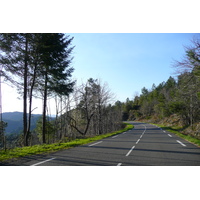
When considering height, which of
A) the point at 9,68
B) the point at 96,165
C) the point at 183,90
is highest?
the point at 9,68

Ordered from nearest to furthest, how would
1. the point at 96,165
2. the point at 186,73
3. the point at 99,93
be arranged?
the point at 96,165
the point at 186,73
the point at 99,93

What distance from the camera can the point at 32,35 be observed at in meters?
15.9

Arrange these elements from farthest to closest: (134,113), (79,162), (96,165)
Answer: (134,113) → (79,162) → (96,165)

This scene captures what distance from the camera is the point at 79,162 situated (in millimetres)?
7086

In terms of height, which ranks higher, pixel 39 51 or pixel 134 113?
pixel 39 51

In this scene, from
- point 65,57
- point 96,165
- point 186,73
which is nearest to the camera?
point 96,165

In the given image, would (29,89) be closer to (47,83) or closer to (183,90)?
(47,83)

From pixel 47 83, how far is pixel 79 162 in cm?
1319

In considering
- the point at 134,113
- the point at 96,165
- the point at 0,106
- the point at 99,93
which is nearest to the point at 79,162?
the point at 96,165

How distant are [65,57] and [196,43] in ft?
39.8

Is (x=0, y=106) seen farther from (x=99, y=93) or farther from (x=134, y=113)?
(x=134, y=113)

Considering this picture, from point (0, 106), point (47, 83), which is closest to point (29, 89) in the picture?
point (47, 83)

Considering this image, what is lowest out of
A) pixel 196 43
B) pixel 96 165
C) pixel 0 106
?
pixel 96 165

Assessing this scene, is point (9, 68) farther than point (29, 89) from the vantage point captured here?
No
